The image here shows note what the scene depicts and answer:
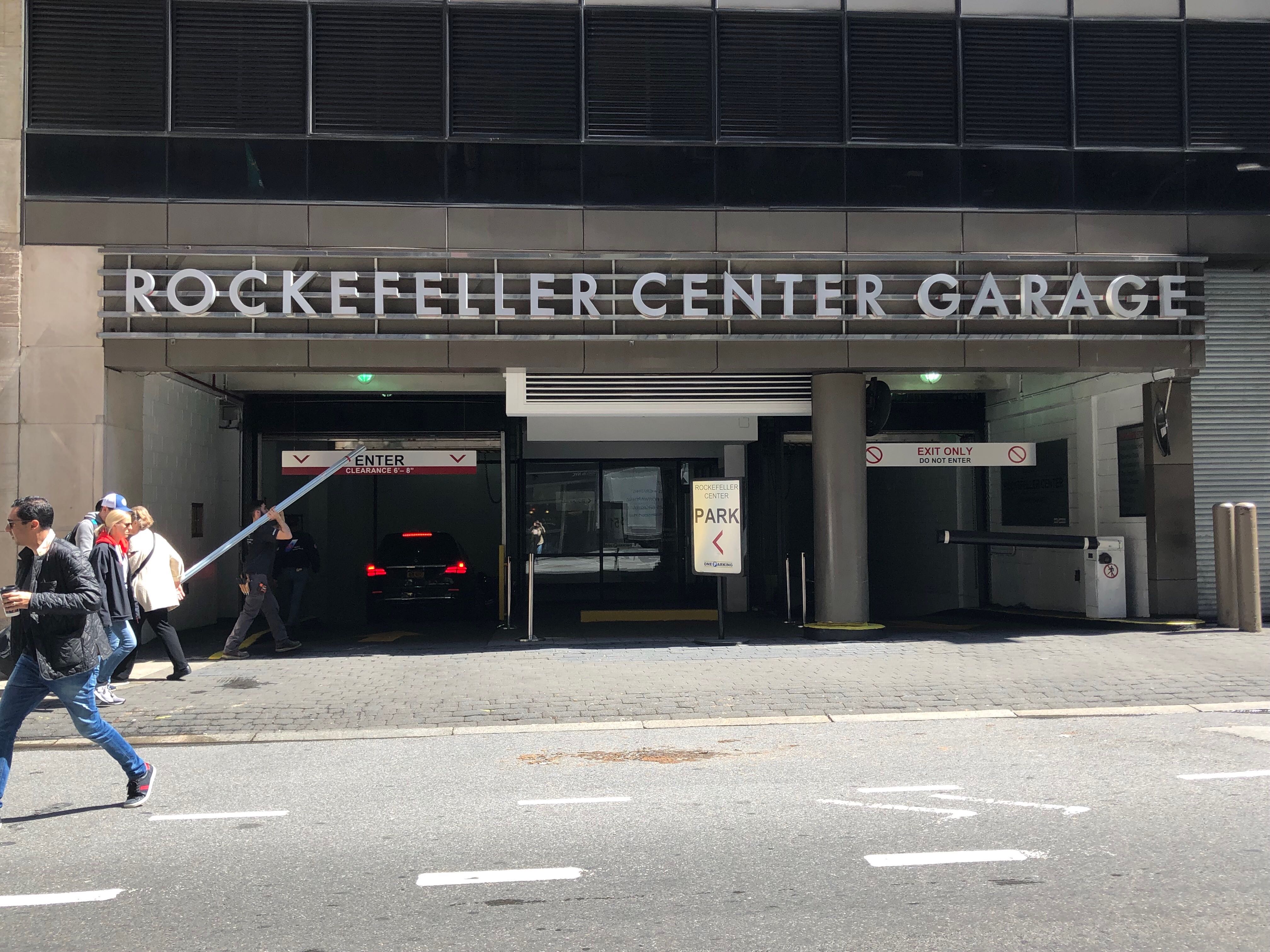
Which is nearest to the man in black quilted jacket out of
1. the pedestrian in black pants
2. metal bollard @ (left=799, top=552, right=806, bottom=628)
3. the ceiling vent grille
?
the pedestrian in black pants

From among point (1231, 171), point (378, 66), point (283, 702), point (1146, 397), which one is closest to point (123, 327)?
point (378, 66)

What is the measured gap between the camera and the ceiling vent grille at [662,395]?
13984 mm

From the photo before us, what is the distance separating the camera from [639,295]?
43.0 ft

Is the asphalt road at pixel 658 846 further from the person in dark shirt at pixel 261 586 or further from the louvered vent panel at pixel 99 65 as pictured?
the louvered vent panel at pixel 99 65

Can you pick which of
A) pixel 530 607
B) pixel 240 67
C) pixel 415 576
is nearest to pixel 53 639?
pixel 530 607

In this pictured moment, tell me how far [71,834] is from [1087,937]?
16.9 feet

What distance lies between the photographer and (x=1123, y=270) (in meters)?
13.9

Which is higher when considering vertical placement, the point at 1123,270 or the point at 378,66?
the point at 378,66

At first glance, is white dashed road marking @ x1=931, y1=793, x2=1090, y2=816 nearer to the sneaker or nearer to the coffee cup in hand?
the sneaker

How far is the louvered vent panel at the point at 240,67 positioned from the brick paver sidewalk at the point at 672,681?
639cm

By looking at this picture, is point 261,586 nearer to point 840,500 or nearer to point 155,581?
point 155,581

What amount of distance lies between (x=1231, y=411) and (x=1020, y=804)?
10276 millimetres

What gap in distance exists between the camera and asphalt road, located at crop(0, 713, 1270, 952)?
4465mm

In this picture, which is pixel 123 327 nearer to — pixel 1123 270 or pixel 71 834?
pixel 71 834
